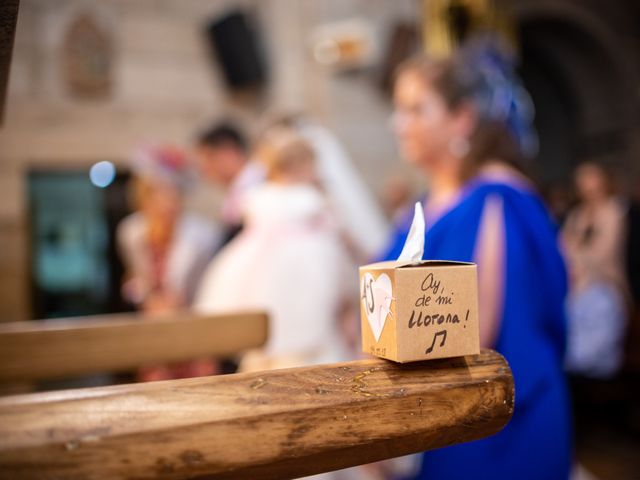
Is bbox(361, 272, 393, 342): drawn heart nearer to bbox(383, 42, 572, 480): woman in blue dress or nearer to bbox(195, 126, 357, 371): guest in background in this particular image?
bbox(383, 42, 572, 480): woman in blue dress

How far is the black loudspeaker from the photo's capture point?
4.39m

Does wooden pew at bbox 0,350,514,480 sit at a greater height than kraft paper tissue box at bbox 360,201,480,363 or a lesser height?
lesser

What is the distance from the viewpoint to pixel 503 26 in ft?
18.9

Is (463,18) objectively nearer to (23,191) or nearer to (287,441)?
(23,191)

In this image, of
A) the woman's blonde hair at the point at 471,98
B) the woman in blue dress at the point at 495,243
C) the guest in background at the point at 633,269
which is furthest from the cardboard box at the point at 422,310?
the guest in background at the point at 633,269

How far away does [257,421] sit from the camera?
19.3 inches

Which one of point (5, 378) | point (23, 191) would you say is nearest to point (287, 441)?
point (5, 378)

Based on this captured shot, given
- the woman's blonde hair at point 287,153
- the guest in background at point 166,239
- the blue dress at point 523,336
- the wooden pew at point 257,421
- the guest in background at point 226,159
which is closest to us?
the wooden pew at point 257,421

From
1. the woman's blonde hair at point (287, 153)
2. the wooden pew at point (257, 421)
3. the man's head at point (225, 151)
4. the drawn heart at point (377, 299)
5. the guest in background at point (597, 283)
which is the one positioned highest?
the man's head at point (225, 151)

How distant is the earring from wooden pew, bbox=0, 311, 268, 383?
0.69 metres

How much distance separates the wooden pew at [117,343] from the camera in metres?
A: 1.21

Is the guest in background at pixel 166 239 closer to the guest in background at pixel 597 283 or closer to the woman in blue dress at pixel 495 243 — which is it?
the woman in blue dress at pixel 495 243

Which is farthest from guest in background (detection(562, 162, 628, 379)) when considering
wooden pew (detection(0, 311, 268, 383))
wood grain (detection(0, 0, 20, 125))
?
wood grain (detection(0, 0, 20, 125))

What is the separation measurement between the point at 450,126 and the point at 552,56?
7.79m
